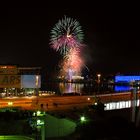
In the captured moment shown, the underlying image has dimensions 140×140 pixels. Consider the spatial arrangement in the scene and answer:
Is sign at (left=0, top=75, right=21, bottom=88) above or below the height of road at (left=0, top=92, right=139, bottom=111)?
above

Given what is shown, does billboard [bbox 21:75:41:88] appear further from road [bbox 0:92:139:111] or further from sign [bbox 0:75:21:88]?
sign [bbox 0:75:21:88]

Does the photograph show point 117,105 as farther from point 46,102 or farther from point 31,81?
point 31,81

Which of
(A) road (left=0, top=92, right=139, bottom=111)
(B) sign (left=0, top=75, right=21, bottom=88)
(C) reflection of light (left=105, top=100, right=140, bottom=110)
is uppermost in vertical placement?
(B) sign (left=0, top=75, right=21, bottom=88)

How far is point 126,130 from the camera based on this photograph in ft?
70.2

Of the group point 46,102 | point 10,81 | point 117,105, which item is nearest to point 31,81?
point 46,102

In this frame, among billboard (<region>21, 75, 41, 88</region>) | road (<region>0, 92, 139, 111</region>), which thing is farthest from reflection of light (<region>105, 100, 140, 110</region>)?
billboard (<region>21, 75, 41, 88</region>)

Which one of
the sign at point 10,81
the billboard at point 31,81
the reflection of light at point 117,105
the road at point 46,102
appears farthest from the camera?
the reflection of light at point 117,105

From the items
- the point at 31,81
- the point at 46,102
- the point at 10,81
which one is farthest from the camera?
Answer: the point at 46,102

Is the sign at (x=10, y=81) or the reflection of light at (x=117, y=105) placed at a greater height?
the sign at (x=10, y=81)

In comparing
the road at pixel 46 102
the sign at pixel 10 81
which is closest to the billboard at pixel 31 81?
the road at pixel 46 102

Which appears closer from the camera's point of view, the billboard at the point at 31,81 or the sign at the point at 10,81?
the sign at the point at 10,81

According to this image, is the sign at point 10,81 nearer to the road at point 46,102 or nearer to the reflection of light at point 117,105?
the road at point 46,102

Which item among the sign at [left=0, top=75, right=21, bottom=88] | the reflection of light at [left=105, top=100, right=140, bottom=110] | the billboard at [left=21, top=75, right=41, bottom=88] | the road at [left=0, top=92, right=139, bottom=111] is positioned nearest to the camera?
the sign at [left=0, top=75, right=21, bottom=88]

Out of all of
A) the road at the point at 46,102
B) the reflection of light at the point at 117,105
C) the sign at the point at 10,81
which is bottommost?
the reflection of light at the point at 117,105
